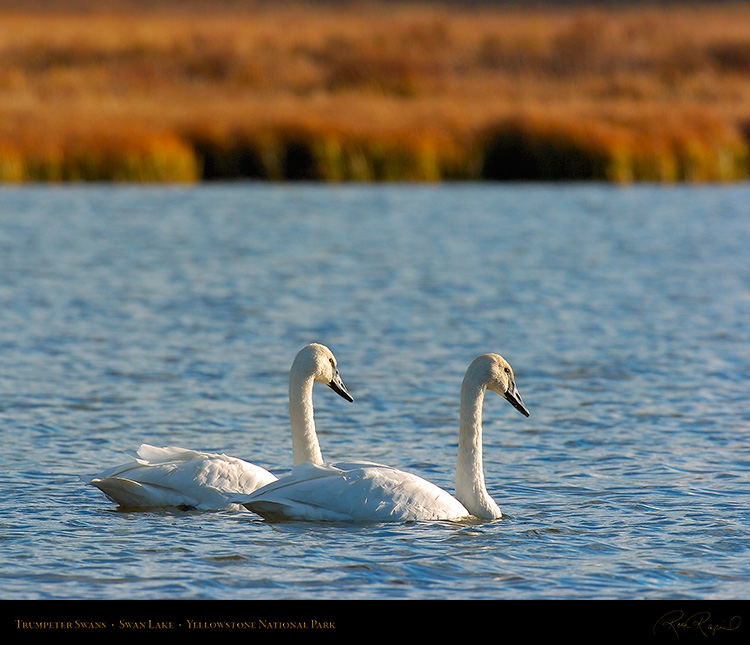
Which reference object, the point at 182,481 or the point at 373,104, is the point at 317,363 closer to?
the point at 182,481

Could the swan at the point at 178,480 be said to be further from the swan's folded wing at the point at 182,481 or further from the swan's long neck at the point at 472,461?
the swan's long neck at the point at 472,461

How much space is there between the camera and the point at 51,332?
1358 cm

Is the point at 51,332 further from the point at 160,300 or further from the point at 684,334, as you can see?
the point at 684,334

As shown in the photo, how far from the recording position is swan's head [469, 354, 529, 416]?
7871 mm

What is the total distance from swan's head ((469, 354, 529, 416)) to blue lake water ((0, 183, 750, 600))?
604 mm

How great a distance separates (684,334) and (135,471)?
7535mm

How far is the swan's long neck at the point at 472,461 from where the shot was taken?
7531mm

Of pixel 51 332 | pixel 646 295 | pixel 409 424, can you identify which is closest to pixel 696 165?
pixel 646 295

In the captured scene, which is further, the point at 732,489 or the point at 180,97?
the point at 180,97

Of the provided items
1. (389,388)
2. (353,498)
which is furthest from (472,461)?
(389,388)

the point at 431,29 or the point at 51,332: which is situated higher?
the point at 431,29

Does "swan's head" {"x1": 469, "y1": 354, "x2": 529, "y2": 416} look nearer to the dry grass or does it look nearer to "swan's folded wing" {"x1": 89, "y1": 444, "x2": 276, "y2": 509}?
"swan's folded wing" {"x1": 89, "y1": 444, "x2": 276, "y2": 509}

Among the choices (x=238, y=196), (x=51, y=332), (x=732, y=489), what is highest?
(x=238, y=196)
